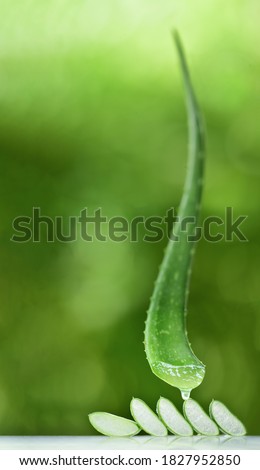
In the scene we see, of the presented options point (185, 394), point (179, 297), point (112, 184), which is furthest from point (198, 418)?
point (112, 184)

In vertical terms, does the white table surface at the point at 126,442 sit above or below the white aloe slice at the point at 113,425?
below

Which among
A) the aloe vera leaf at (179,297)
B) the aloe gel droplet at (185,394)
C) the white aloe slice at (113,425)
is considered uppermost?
the aloe vera leaf at (179,297)

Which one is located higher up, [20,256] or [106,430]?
[20,256]

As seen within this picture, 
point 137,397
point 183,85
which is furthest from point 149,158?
point 137,397

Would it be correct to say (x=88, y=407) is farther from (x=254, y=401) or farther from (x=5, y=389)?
(x=254, y=401)
